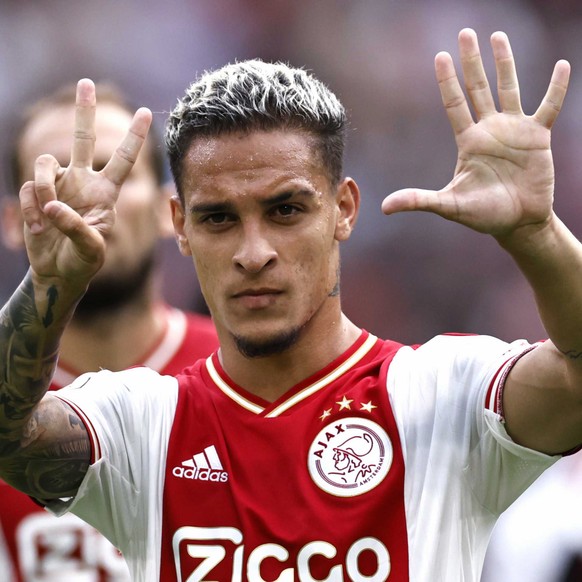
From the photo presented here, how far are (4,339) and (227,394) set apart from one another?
670mm

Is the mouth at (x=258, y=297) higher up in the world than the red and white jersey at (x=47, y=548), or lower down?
higher up

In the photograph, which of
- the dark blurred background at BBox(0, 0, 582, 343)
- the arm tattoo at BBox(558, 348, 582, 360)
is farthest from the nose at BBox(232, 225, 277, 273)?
the dark blurred background at BBox(0, 0, 582, 343)

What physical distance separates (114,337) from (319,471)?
331 cm

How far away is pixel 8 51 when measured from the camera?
8656mm

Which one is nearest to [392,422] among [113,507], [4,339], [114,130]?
[113,507]

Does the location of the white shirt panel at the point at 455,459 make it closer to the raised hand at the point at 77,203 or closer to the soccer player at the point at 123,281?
the raised hand at the point at 77,203

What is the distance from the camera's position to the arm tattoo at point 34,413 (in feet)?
9.88

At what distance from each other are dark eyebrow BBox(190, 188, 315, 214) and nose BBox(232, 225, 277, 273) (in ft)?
0.25

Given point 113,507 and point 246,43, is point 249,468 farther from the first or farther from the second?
point 246,43

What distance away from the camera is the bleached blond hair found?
3.25 m

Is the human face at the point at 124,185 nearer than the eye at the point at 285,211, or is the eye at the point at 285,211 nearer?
the eye at the point at 285,211

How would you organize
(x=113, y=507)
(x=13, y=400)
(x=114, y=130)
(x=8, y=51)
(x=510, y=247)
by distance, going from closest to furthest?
(x=510, y=247) → (x=13, y=400) → (x=113, y=507) → (x=114, y=130) → (x=8, y=51)

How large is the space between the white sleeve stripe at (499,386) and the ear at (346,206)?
659mm

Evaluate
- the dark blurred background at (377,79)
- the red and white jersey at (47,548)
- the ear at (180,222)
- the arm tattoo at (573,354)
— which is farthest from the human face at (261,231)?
the dark blurred background at (377,79)
